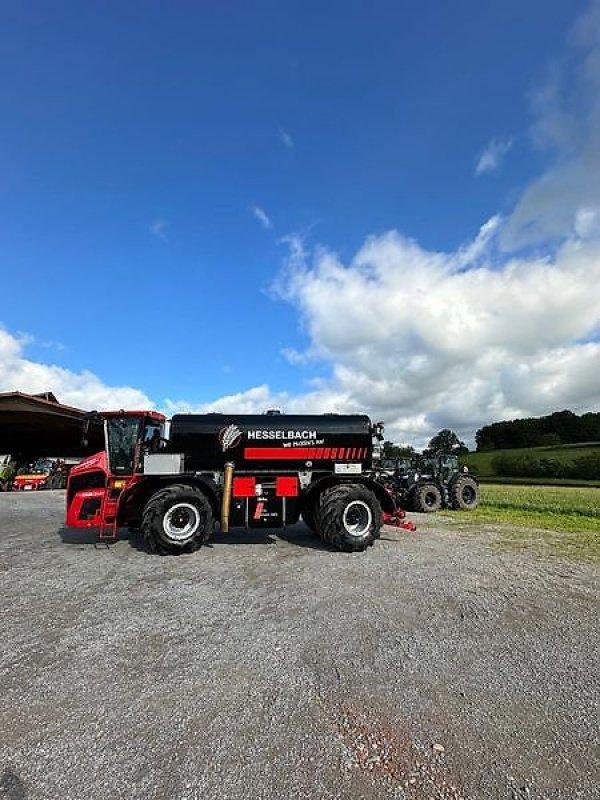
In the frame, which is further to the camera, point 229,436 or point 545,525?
point 545,525

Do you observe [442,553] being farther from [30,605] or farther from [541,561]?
[30,605]

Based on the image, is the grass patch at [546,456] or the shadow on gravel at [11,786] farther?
the grass patch at [546,456]

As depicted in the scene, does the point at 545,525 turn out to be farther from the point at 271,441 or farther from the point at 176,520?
the point at 176,520

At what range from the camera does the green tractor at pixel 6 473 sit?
96.4ft

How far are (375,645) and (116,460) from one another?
7.45m

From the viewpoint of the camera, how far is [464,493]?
19.6 metres

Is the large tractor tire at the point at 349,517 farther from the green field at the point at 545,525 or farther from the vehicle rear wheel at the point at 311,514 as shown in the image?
the green field at the point at 545,525

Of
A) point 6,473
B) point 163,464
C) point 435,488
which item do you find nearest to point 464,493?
point 435,488

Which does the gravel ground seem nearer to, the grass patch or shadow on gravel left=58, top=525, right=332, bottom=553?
shadow on gravel left=58, top=525, right=332, bottom=553

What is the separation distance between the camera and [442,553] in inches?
375

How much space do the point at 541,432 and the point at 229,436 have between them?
343 ft

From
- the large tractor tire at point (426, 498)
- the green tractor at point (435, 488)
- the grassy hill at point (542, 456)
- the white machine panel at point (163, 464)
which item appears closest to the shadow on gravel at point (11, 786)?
the white machine panel at point (163, 464)

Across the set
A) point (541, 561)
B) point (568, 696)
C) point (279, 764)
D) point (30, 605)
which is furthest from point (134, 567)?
point (541, 561)

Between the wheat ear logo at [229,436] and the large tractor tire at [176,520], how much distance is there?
4.20 feet
